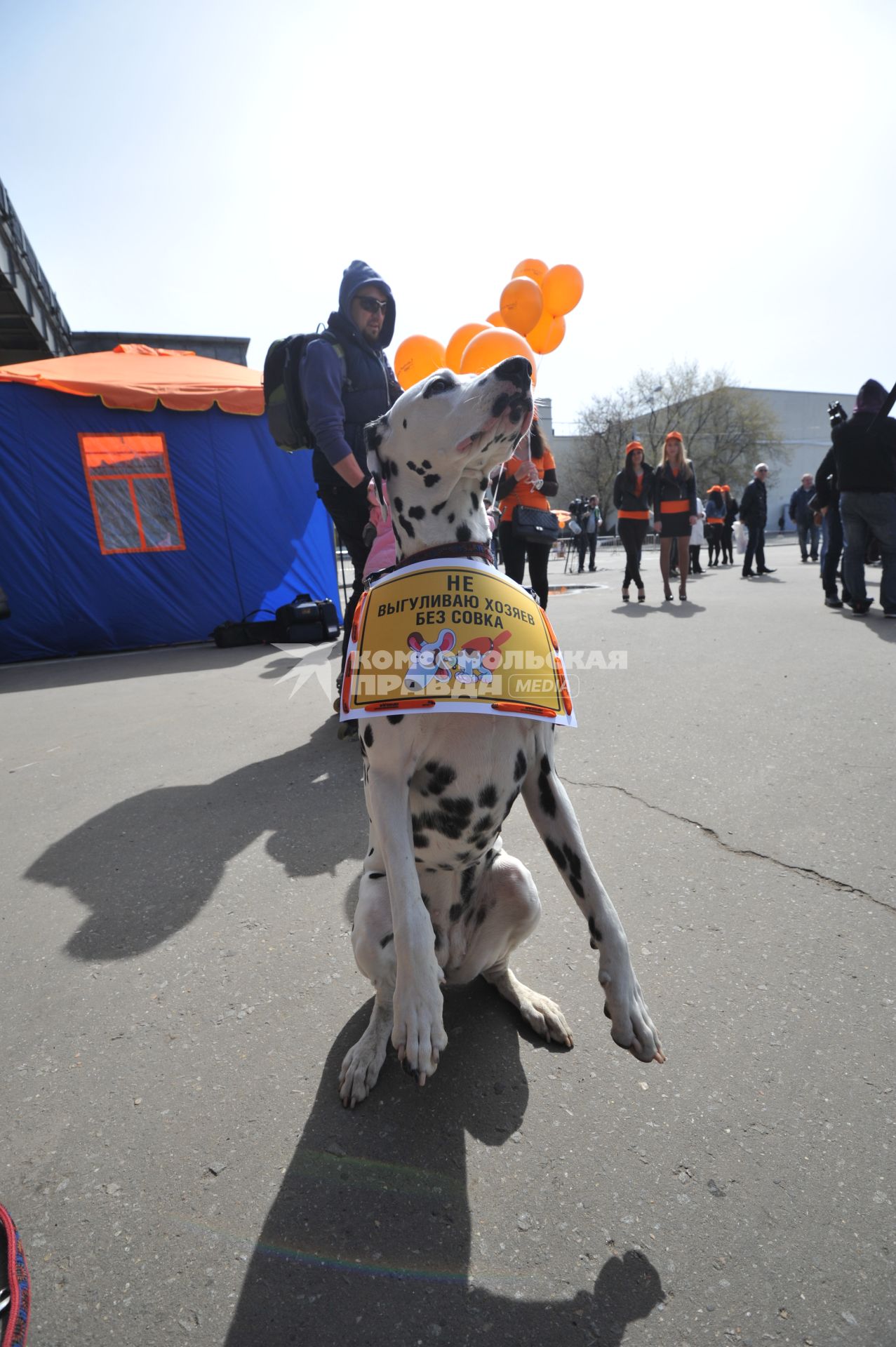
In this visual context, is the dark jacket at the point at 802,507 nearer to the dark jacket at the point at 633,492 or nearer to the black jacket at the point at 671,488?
the black jacket at the point at 671,488

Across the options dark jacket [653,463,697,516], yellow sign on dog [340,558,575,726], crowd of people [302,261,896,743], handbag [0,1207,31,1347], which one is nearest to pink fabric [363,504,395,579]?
crowd of people [302,261,896,743]

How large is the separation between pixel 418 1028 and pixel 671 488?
28.1 feet

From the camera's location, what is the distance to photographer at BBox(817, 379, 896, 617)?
6.57 m

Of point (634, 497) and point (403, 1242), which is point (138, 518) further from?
point (403, 1242)

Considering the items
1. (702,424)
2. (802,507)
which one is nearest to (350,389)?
(802,507)

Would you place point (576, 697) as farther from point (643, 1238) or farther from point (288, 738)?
point (643, 1238)

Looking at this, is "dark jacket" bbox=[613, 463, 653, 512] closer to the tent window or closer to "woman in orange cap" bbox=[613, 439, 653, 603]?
"woman in orange cap" bbox=[613, 439, 653, 603]

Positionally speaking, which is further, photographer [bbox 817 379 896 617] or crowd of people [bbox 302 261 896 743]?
photographer [bbox 817 379 896 617]

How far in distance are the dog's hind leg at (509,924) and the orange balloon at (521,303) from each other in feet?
13.3

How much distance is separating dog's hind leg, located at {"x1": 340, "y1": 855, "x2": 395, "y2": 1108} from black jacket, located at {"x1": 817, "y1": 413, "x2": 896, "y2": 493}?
686 cm

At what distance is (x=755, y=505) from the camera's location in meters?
11.6

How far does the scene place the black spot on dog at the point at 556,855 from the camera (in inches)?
65.6

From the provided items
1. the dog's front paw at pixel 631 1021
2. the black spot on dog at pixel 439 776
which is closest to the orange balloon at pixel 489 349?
the black spot on dog at pixel 439 776

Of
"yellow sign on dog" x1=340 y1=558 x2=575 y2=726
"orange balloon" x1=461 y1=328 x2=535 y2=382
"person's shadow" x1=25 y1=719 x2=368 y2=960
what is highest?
"orange balloon" x1=461 y1=328 x2=535 y2=382
